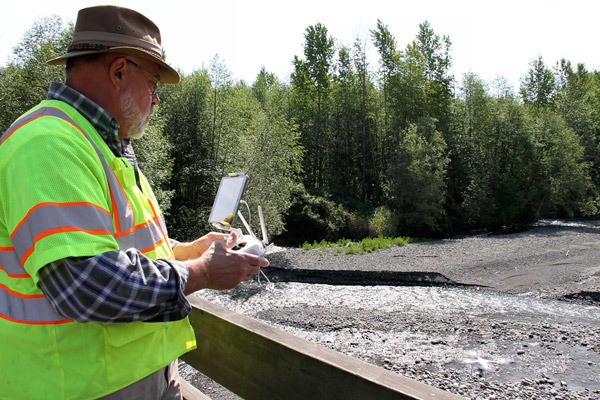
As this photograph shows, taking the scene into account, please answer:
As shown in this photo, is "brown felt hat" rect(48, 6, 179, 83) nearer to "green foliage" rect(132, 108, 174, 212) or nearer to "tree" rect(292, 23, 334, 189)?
"green foliage" rect(132, 108, 174, 212)

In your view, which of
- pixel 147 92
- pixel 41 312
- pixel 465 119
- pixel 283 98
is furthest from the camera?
pixel 283 98

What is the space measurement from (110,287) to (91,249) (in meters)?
0.11

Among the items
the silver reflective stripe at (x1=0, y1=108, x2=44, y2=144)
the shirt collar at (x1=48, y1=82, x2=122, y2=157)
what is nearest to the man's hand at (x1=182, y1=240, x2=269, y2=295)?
the shirt collar at (x1=48, y1=82, x2=122, y2=157)

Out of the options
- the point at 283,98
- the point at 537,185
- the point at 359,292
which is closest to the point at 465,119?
the point at 537,185

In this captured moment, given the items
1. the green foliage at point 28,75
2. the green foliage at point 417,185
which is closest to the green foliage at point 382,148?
the green foliage at point 417,185

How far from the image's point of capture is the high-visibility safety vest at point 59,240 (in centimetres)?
109

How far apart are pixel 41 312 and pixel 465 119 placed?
41.8 metres

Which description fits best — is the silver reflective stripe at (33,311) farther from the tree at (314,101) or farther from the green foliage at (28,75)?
the tree at (314,101)

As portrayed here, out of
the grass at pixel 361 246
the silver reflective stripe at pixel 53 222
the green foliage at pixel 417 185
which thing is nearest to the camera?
the silver reflective stripe at pixel 53 222

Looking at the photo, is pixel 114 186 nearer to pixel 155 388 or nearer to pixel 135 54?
pixel 135 54

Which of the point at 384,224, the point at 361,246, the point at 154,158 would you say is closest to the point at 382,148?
the point at 384,224

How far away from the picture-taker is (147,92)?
1533 mm

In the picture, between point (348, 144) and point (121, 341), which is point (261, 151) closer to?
point (348, 144)

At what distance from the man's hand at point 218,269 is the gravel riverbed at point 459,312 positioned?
21.8 feet
